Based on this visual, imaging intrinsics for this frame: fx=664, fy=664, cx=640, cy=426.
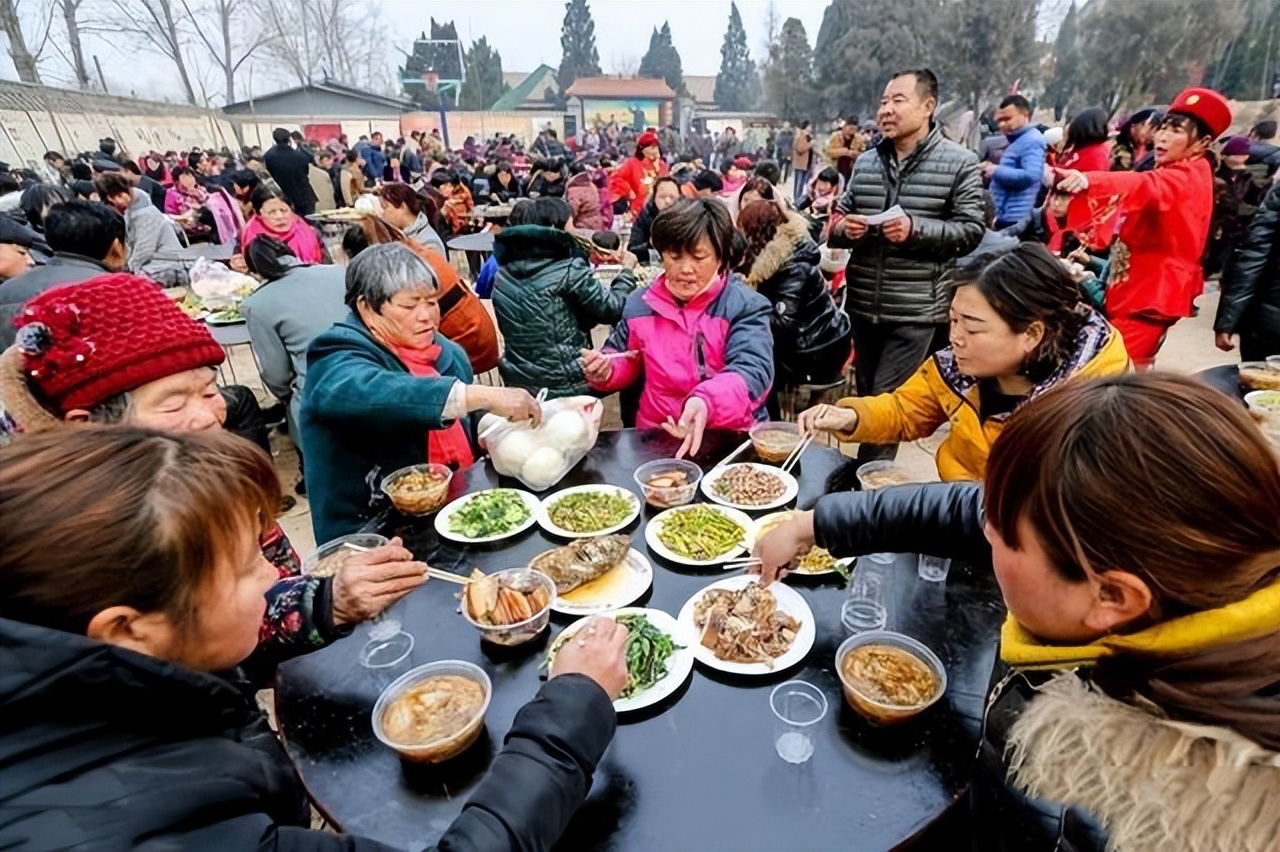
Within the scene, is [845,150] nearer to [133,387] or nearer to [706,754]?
[133,387]

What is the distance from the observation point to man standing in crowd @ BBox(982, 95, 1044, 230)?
6.82 meters

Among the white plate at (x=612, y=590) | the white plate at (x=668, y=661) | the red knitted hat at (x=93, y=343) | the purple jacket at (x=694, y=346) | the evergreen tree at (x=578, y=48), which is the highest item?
the evergreen tree at (x=578, y=48)

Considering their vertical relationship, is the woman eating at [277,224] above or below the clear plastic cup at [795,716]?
above

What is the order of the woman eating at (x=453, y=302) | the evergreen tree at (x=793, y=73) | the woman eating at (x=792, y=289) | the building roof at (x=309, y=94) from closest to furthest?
the woman eating at (x=453, y=302)
the woman eating at (x=792, y=289)
the evergreen tree at (x=793, y=73)
the building roof at (x=309, y=94)

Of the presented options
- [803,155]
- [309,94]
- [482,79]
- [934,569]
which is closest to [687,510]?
[934,569]

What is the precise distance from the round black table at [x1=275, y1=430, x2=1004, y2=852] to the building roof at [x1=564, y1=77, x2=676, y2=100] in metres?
57.4

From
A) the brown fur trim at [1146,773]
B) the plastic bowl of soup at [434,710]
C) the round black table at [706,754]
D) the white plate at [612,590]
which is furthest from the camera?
the white plate at [612,590]

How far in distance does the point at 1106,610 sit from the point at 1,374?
8.36 ft

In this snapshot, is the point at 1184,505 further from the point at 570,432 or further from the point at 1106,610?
the point at 570,432

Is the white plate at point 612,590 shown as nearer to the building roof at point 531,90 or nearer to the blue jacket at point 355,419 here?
Result: the blue jacket at point 355,419

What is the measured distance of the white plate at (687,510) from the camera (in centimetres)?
208

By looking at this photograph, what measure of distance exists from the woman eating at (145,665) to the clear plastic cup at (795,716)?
0.52 meters

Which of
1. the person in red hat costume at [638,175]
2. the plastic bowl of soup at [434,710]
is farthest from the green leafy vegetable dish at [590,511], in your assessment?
the person in red hat costume at [638,175]

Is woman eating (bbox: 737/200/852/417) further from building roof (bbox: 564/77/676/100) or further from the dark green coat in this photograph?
building roof (bbox: 564/77/676/100)
